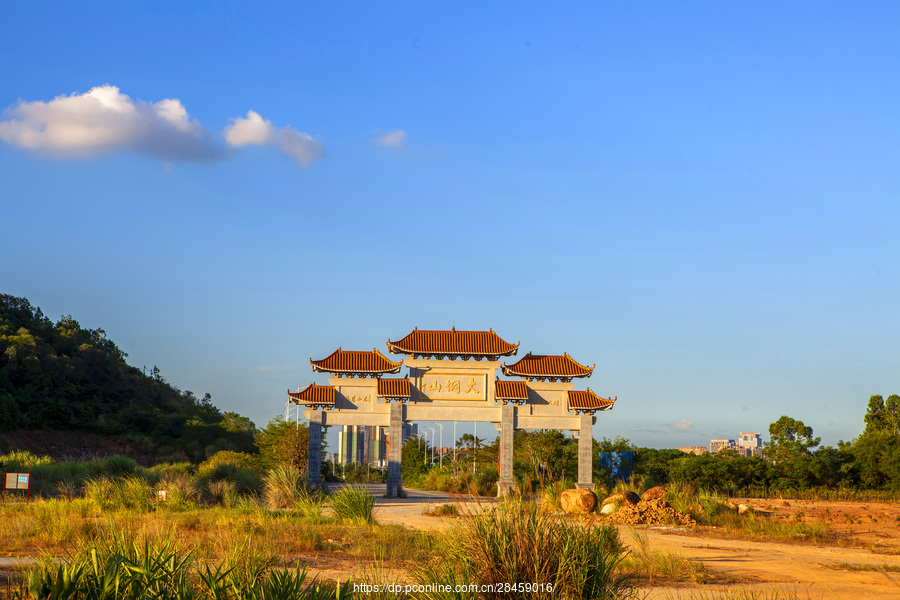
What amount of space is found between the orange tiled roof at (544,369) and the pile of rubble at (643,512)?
10.0 meters

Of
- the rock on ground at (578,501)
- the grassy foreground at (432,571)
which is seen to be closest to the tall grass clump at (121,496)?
the grassy foreground at (432,571)

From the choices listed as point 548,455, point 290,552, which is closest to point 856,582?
point 290,552

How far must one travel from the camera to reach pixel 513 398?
2905 centimetres

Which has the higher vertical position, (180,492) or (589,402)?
(589,402)

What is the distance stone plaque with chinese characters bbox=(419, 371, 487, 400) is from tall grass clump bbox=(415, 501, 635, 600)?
878 inches

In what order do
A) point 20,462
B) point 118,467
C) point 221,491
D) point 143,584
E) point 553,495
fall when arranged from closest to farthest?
point 143,584 < point 221,491 < point 553,495 < point 118,467 < point 20,462

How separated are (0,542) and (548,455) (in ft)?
79.9

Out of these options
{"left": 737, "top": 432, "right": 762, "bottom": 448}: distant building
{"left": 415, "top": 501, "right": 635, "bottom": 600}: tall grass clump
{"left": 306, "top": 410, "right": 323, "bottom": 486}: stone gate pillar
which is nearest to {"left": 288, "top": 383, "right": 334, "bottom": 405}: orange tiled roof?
{"left": 306, "top": 410, "right": 323, "bottom": 486}: stone gate pillar

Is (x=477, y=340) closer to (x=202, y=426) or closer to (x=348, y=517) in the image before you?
(x=348, y=517)

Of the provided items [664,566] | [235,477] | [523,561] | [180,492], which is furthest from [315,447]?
[523,561]

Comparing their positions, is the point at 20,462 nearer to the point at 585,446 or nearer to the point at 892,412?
the point at 585,446

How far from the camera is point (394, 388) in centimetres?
2875

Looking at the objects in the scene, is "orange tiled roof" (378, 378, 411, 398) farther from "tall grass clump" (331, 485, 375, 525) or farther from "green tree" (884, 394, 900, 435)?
"green tree" (884, 394, 900, 435)

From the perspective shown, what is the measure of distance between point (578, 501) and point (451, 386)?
10.3 metres
